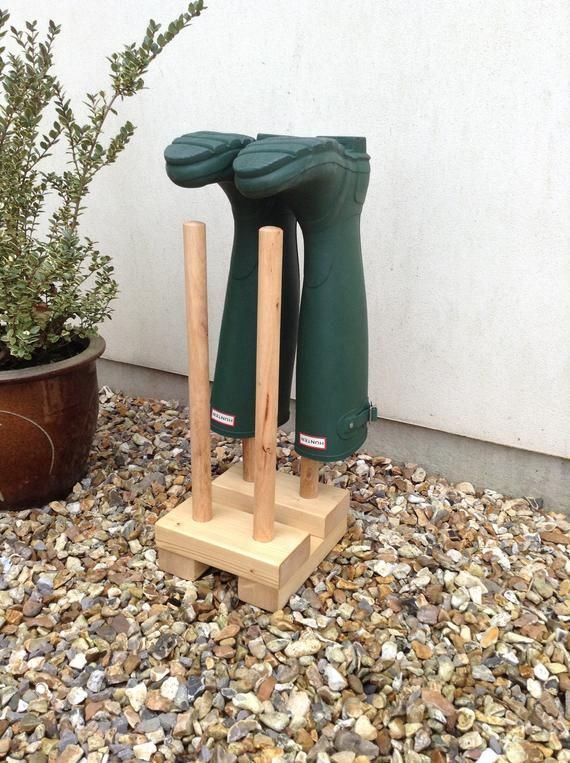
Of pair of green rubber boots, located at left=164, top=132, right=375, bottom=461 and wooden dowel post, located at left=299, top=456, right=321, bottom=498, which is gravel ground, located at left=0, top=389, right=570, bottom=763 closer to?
wooden dowel post, located at left=299, top=456, right=321, bottom=498

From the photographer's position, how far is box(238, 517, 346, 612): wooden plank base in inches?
54.3

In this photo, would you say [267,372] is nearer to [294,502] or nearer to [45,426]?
[294,502]

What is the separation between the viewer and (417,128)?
169 centimetres

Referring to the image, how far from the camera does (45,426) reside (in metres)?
1.67

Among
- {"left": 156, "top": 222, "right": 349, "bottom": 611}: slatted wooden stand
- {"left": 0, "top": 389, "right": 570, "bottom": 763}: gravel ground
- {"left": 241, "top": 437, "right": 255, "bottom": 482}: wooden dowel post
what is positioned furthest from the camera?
{"left": 241, "top": 437, "right": 255, "bottom": 482}: wooden dowel post

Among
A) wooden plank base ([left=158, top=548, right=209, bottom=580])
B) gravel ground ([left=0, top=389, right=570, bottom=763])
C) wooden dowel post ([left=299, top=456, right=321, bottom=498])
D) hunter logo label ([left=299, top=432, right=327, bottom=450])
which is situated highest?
hunter logo label ([left=299, top=432, right=327, bottom=450])

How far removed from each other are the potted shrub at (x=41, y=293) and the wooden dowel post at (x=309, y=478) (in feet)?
2.14

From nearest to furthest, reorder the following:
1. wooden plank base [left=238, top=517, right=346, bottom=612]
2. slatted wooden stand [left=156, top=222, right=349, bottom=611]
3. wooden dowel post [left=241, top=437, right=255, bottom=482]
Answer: slatted wooden stand [left=156, top=222, right=349, bottom=611], wooden plank base [left=238, top=517, right=346, bottom=612], wooden dowel post [left=241, top=437, right=255, bottom=482]

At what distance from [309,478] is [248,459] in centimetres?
17

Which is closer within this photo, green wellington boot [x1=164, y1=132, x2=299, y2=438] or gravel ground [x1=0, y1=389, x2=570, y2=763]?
gravel ground [x1=0, y1=389, x2=570, y2=763]

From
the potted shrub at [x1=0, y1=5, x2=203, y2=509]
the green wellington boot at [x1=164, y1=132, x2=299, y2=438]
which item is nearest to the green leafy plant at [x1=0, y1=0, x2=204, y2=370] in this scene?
the potted shrub at [x1=0, y1=5, x2=203, y2=509]

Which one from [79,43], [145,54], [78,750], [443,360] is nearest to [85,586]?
[78,750]

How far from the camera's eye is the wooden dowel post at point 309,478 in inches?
60.2

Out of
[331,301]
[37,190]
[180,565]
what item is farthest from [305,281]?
[37,190]
